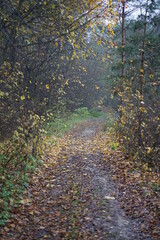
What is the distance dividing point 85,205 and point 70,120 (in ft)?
58.0

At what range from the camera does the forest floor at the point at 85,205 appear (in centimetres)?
529

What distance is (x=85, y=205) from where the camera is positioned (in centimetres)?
655

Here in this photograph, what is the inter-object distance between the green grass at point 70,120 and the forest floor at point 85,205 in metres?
6.72

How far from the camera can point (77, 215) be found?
6.00m

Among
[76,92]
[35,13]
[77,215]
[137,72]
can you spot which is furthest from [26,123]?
[76,92]

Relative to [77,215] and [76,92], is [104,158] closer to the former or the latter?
[77,215]

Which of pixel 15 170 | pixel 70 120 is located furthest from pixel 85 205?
pixel 70 120

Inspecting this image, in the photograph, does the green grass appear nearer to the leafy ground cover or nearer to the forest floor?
the leafy ground cover

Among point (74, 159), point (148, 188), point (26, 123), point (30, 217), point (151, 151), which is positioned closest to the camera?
point (30, 217)

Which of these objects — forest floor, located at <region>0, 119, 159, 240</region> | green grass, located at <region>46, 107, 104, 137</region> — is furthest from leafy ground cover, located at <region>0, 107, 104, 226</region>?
green grass, located at <region>46, 107, 104, 137</region>

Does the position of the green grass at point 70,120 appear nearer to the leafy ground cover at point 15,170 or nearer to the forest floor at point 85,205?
the leafy ground cover at point 15,170

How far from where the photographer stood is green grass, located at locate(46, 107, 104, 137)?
1724cm

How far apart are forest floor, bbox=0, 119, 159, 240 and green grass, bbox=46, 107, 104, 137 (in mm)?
6724

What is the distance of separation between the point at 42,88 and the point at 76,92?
1595 cm
